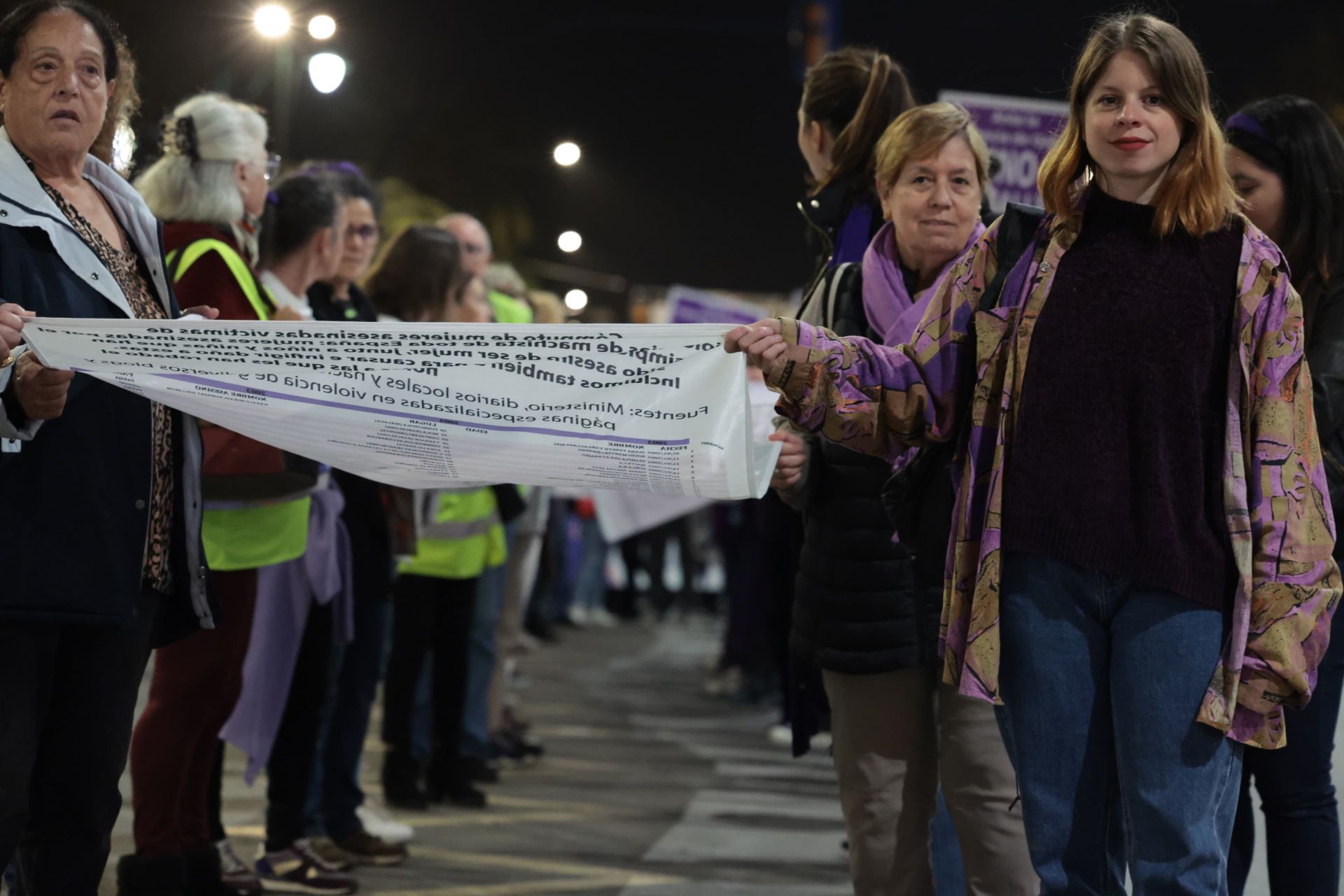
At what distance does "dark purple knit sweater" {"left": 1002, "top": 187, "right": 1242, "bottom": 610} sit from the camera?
2.38 m

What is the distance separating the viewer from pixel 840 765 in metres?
3.32

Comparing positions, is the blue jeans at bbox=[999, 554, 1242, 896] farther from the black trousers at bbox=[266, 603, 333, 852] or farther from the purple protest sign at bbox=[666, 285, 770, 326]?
the purple protest sign at bbox=[666, 285, 770, 326]

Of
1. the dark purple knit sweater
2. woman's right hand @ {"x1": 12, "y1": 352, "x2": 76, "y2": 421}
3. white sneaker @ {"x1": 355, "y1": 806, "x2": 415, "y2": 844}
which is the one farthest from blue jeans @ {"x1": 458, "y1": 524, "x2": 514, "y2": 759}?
the dark purple knit sweater

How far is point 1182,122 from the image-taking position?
2508 mm

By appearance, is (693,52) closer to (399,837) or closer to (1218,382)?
(399,837)

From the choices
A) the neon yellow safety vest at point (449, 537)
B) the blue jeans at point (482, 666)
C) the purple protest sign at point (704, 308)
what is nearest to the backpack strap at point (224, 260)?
the neon yellow safety vest at point (449, 537)

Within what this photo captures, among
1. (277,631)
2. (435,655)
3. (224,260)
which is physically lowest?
(435,655)

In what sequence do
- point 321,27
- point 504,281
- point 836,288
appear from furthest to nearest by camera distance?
point 504,281
point 321,27
point 836,288

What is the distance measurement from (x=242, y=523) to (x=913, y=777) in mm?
1965

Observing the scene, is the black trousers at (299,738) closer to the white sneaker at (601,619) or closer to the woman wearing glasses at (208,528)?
the woman wearing glasses at (208,528)

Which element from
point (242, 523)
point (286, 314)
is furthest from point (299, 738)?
point (286, 314)

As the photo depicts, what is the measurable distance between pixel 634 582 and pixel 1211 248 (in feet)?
42.1

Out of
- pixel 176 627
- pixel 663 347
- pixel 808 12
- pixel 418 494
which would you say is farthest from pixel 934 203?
pixel 808 12

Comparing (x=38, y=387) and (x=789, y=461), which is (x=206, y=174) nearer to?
(x=38, y=387)
